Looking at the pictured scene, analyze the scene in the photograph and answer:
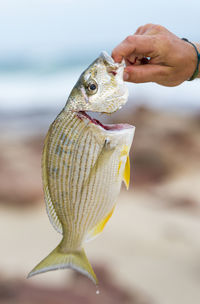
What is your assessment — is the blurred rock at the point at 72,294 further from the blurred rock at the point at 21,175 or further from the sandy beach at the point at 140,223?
the blurred rock at the point at 21,175

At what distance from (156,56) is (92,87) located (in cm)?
58

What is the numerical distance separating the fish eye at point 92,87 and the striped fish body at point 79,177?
110 mm

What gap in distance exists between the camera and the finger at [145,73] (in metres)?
2.00

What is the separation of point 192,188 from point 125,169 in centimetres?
475

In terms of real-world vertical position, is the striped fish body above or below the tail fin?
above

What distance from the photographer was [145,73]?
2.05m

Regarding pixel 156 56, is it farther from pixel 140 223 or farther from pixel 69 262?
pixel 140 223

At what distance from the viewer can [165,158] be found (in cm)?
667

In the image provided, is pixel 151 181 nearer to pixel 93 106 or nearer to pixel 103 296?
pixel 103 296

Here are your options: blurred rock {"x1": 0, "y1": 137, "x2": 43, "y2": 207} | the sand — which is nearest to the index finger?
the sand

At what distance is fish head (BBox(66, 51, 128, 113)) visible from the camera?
5.27 feet

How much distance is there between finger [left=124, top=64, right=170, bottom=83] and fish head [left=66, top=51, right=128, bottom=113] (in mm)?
344

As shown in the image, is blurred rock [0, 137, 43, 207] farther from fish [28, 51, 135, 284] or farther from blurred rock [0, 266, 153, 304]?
fish [28, 51, 135, 284]

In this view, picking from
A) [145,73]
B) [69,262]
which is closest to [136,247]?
[145,73]
